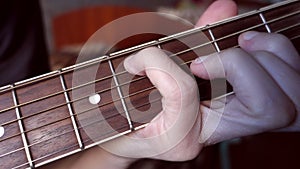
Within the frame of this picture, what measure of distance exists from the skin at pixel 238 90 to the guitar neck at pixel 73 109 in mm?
22

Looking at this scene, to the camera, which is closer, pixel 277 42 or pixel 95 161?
pixel 277 42

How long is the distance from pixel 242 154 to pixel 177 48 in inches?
41.7

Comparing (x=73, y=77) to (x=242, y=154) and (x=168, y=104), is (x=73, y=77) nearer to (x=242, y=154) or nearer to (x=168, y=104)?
(x=168, y=104)

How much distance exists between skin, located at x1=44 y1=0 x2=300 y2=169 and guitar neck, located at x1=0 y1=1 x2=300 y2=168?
0.02 m

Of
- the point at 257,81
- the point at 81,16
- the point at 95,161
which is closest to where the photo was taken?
the point at 257,81

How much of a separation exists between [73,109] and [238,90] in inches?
6.9

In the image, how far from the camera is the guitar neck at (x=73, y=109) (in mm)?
430

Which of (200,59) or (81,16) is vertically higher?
(81,16)

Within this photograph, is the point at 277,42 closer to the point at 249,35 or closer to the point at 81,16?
the point at 249,35

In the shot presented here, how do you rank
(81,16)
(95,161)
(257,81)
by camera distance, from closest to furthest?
(257,81), (95,161), (81,16)

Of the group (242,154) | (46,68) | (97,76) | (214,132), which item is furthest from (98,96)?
(242,154)

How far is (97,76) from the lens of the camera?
0.46 meters

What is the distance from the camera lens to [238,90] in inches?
16.7

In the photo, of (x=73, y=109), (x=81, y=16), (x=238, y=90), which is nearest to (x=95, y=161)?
(x=73, y=109)
